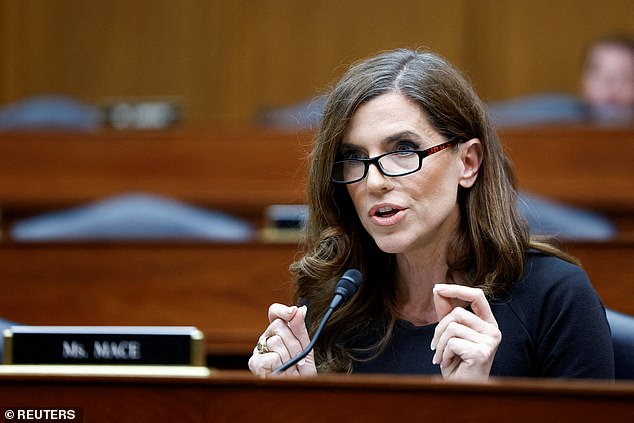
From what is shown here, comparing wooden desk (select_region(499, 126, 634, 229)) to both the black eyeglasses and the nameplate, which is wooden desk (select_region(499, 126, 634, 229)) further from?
the nameplate

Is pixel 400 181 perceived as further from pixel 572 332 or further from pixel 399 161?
pixel 572 332

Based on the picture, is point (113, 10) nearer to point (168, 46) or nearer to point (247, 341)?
point (168, 46)

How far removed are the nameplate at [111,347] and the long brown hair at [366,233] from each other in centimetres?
46

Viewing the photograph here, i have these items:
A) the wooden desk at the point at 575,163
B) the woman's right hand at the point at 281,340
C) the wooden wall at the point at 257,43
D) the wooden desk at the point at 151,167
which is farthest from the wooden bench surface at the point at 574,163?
the woman's right hand at the point at 281,340

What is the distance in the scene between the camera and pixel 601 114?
163 inches

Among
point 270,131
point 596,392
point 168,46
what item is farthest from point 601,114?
point 596,392

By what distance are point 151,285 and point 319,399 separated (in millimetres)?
1750

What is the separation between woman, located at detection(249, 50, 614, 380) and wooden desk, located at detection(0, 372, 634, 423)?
1.26 feet

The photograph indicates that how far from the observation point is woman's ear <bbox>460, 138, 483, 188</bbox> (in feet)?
5.89

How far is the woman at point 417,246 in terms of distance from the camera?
1.67m

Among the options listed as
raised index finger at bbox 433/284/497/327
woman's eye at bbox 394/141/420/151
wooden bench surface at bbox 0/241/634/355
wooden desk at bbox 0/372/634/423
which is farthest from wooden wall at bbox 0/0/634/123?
wooden desk at bbox 0/372/634/423

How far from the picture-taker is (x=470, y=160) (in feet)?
5.94

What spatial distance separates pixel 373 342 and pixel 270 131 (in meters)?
2.29

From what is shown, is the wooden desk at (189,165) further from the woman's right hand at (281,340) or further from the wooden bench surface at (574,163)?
the woman's right hand at (281,340)
